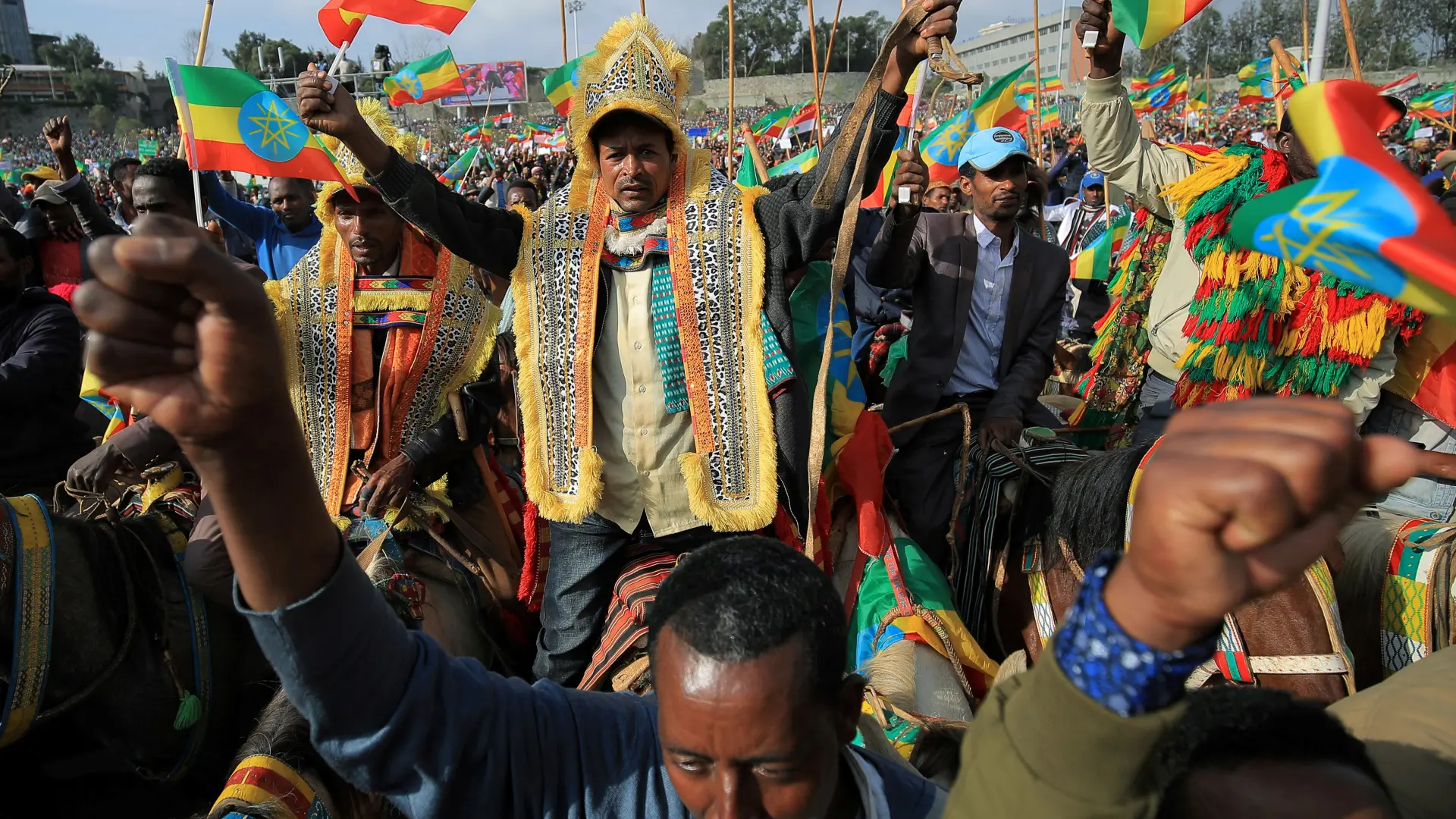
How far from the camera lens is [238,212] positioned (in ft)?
16.8

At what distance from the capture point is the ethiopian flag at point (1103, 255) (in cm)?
638

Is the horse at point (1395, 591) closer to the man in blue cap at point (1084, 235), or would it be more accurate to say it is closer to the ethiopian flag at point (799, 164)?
the man in blue cap at point (1084, 235)

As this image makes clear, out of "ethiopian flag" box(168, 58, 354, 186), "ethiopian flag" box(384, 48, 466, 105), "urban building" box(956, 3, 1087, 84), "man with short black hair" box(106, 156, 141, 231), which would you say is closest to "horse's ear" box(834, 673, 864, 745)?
"ethiopian flag" box(168, 58, 354, 186)

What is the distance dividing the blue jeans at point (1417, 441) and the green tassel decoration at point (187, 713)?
4022 mm

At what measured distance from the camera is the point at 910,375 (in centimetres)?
391

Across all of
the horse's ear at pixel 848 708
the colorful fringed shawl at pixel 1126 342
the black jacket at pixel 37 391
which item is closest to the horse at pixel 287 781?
the horse's ear at pixel 848 708

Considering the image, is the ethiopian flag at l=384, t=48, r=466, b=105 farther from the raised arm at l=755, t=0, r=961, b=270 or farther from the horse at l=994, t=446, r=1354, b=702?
the horse at l=994, t=446, r=1354, b=702

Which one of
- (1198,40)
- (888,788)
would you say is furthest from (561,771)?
(1198,40)

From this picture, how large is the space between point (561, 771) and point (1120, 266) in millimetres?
3870

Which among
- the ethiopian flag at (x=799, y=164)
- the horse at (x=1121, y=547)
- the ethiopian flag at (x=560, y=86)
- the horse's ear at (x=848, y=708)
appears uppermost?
the ethiopian flag at (x=560, y=86)

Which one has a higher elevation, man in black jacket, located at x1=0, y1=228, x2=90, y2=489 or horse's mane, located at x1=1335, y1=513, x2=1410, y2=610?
man in black jacket, located at x1=0, y1=228, x2=90, y2=489

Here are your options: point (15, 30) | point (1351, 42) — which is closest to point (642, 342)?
point (1351, 42)

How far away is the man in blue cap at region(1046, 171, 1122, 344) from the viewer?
698cm

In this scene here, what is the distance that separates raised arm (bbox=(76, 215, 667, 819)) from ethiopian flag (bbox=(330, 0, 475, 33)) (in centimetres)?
278
